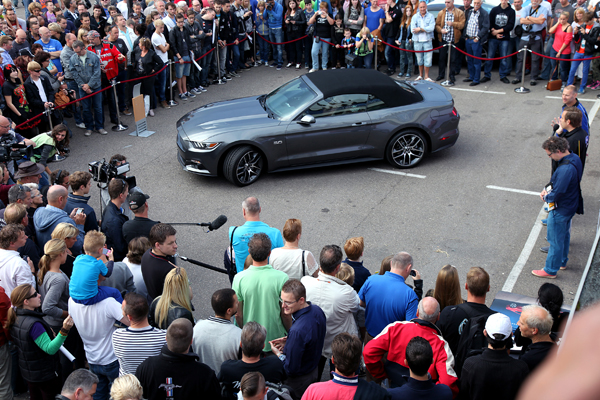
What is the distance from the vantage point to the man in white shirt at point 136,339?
4719 millimetres

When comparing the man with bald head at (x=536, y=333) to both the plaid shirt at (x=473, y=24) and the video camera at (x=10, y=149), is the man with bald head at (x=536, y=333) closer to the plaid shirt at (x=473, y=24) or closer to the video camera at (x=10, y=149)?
the video camera at (x=10, y=149)

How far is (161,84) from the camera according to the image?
14.2 metres

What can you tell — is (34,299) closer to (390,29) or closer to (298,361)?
(298,361)

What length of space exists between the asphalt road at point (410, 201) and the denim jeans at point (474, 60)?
2469 mm

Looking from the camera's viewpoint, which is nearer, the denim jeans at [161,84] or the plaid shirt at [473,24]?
the denim jeans at [161,84]

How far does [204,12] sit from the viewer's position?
620 inches

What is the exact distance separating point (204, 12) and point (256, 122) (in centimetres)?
685

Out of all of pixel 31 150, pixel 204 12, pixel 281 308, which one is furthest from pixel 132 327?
pixel 204 12

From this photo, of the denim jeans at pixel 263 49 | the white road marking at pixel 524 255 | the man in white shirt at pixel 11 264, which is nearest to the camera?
the man in white shirt at pixel 11 264

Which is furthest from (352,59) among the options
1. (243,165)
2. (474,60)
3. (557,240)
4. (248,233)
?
(248,233)

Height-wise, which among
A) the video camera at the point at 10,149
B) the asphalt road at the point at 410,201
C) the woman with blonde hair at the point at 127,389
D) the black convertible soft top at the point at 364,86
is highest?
the black convertible soft top at the point at 364,86

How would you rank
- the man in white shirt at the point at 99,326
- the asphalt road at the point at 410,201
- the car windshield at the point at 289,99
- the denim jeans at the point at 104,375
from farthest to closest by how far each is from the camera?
the car windshield at the point at 289,99 → the asphalt road at the point at 410,201 → the denim jeans at the point at 104,375 → the man in white shirt at the point at 99,326

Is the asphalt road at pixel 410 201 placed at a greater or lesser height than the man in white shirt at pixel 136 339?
lesser

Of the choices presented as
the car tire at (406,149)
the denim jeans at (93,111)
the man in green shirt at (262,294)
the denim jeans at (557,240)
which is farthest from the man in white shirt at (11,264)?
the denim jeans at (93,111)
